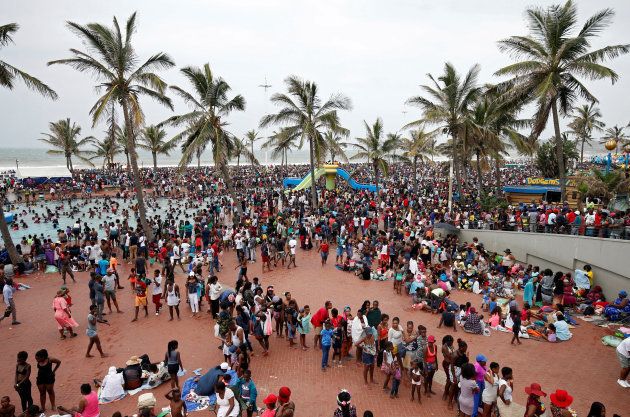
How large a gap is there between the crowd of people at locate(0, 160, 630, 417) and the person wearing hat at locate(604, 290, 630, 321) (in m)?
0.04

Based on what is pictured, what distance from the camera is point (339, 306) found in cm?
1159

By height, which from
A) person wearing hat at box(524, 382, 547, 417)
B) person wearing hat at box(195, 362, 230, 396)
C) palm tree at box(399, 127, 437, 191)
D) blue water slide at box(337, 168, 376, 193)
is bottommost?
person wearing hat at box(195, 362, 230, 396)

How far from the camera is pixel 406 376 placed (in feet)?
25.9

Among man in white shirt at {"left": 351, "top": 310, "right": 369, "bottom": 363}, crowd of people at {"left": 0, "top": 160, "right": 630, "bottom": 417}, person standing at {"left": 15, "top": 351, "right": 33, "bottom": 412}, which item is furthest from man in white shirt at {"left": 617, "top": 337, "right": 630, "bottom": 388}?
person standing at {"left": 15, "top": 351, "right": 33, "bottom": 412}

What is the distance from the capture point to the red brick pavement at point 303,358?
7266mm

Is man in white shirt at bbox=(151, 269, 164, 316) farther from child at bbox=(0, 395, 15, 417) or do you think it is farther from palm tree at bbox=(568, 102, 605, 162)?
palm tree at bbox=(568, 102, 605, 162)

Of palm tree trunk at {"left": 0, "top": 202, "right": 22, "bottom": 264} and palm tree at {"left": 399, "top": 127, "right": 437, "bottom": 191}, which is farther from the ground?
palm tree at {"left": 399, "top": 127, "right": 437, "bottom": 191}

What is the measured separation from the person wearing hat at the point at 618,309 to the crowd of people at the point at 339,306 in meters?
0.04

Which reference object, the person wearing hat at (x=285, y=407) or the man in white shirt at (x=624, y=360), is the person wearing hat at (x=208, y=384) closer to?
the person wearing hat at (x=285, y=407)

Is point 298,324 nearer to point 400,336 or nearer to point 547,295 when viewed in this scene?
point 400,336

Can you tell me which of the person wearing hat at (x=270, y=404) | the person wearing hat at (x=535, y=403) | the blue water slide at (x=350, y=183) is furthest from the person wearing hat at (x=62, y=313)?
the blue water slide at (x=350, y=183)

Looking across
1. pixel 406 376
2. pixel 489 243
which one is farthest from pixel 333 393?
pixel 489 243

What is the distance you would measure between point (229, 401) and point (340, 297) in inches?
269

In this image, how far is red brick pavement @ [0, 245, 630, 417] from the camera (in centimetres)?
727
